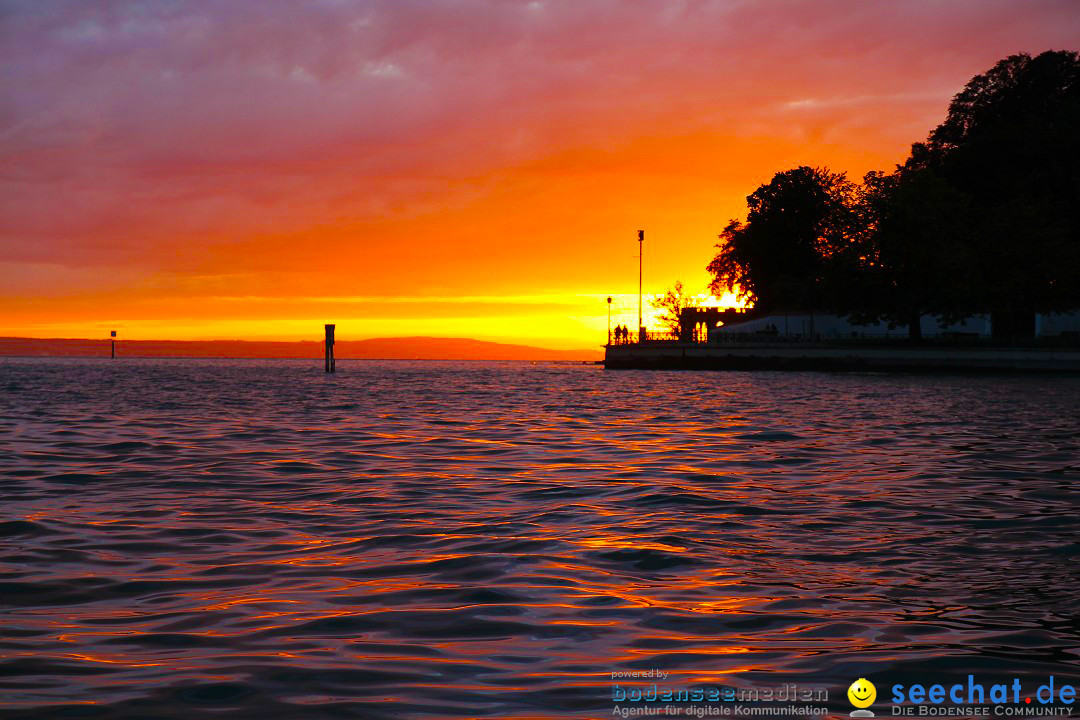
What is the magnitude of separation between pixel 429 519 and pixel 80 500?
14.1 feet

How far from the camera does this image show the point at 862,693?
4859 mm

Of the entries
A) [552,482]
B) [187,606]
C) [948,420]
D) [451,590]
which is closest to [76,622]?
[187,606]

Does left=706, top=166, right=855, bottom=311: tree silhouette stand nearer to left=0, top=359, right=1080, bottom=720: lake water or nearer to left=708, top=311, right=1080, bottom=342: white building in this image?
left=708, top=311, right=1080, bottom=342: white building

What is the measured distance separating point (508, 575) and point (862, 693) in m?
→ 3.25

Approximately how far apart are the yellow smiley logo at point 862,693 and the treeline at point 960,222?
7943 cm

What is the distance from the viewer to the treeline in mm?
81125

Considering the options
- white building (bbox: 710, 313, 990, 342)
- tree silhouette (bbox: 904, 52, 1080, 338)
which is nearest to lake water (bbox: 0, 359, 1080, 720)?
tree silhouette (bbox: 904, 52, 1080, 338)

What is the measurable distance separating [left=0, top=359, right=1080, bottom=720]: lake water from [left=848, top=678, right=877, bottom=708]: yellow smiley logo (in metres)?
0.10

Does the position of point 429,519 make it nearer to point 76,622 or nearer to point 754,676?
point 76,622

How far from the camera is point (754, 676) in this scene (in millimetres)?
5105

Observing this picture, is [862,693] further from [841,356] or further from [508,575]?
[841,356]

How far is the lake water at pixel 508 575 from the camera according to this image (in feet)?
16.7

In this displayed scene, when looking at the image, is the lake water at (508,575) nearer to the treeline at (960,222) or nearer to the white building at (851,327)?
the treeline at (960,222)

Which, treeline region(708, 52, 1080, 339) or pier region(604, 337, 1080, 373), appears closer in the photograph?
pier region(604, 337, 1080, 373)
